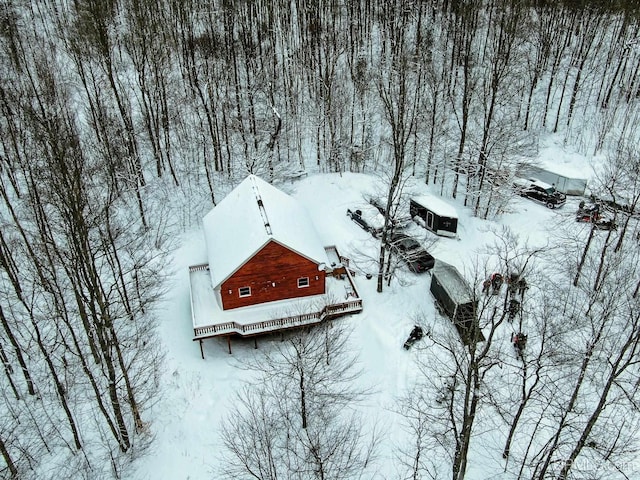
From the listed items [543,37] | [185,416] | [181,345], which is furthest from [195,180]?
[543,37]

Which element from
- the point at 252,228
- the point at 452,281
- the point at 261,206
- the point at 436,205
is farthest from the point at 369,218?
the point at 252,228

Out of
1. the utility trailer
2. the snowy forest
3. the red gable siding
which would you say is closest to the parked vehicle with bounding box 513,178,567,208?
the snowy forest

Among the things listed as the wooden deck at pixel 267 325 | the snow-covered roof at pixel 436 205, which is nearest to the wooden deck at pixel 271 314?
the wooden deck at pixel 267 325

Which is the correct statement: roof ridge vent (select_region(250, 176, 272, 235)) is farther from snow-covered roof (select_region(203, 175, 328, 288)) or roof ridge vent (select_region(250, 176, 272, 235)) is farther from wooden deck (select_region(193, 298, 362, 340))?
wooden deck (select_region(193, 298, 362, 340))

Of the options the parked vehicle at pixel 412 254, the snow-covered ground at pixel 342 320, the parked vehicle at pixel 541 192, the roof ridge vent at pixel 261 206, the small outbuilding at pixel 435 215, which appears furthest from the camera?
the parked vehicle at pixel 541 192

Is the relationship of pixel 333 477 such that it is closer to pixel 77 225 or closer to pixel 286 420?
pixel 286 420

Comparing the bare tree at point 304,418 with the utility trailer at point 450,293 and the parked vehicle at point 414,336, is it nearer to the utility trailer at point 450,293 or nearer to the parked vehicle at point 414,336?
the parked vehicle at point 414,336
